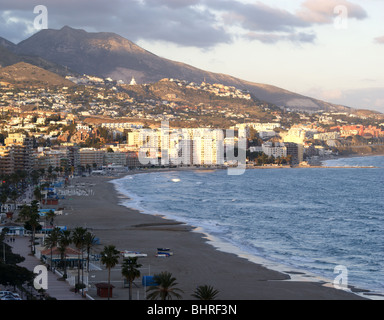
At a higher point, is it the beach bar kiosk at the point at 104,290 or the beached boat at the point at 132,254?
the beach bar kiosk at the point at 104,290

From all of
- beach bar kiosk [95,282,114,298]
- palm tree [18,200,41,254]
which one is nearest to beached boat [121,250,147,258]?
palm tree [18,200,41,254]

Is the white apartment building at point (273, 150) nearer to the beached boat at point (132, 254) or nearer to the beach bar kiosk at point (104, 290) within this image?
the beached boat at point (132, 254)

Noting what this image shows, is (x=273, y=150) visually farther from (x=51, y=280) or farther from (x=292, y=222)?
(x=51, y=280)

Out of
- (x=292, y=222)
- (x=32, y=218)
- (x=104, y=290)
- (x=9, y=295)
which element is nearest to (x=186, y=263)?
(x=104, y=290)

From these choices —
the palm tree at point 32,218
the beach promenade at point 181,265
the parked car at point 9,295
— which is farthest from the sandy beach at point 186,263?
the parked car at point 9,295

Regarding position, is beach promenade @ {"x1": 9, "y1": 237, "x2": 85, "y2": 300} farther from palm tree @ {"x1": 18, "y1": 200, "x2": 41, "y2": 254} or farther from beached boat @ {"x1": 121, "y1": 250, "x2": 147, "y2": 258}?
beached boat @ {"x1": 121, "y1": 250, "x2": 147, "y2": 258}
